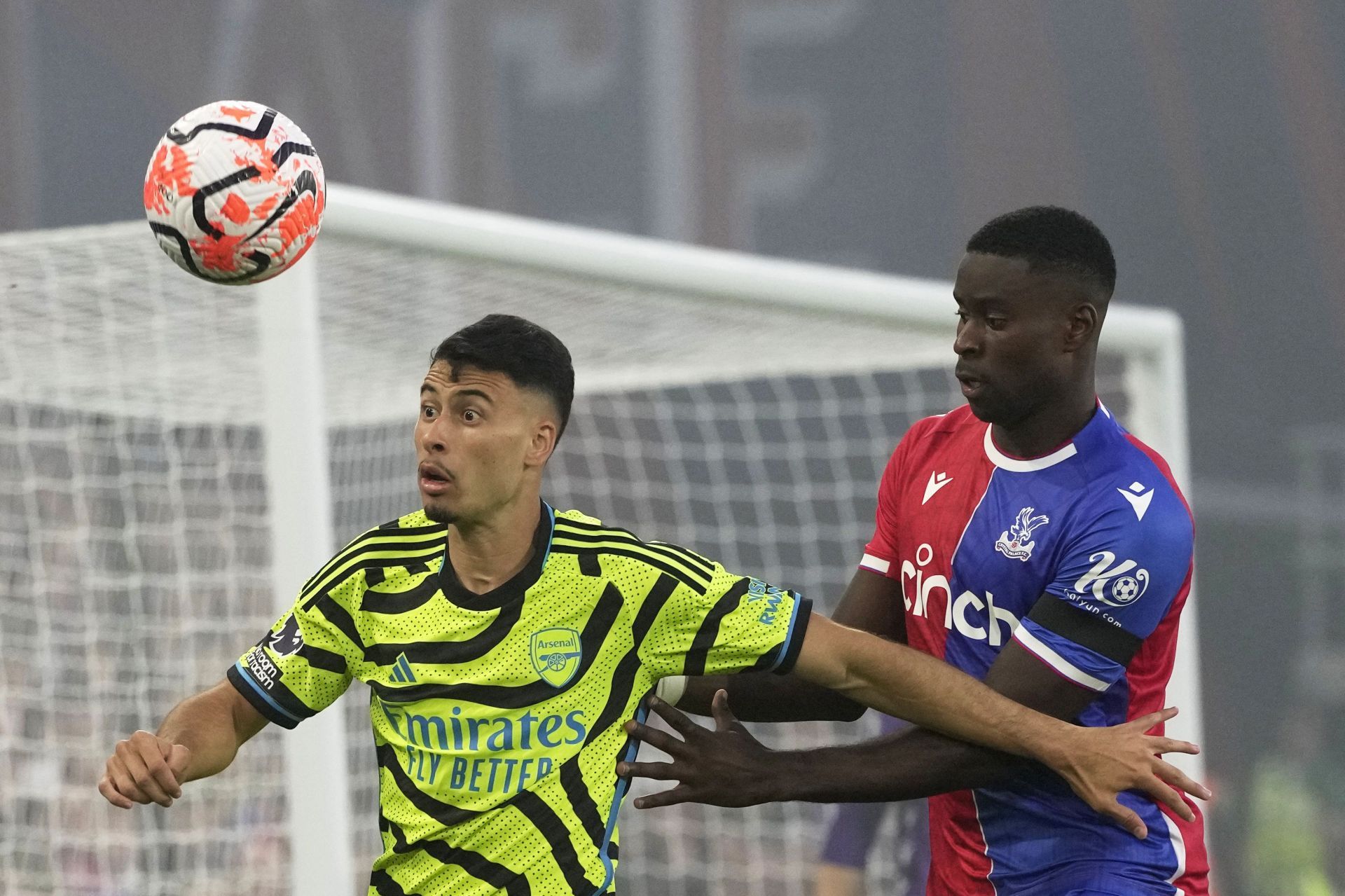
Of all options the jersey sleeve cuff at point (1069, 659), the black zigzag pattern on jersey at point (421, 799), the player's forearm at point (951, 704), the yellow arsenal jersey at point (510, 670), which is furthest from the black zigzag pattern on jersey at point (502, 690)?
the jersey sleeve cuff at point (1069, 659)

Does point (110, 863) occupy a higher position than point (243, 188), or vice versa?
point (243, 188)

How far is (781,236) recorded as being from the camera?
18.8m

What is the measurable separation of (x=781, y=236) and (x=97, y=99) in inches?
322

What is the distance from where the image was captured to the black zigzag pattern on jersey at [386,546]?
2902 millimetres

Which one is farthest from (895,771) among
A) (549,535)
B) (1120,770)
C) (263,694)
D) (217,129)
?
(217,129)

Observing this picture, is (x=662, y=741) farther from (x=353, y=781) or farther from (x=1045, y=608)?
(x=353, y=781)

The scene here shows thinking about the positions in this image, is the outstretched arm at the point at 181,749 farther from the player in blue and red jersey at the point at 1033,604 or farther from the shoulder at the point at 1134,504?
the shoulder at the point at 1134,504

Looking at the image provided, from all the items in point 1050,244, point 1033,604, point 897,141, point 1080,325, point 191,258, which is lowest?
point 1033,604

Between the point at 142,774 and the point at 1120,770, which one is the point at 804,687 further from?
the point at 142,774

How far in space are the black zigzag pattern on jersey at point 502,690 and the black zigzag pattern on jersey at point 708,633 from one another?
161 mm

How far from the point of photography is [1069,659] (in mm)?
2820

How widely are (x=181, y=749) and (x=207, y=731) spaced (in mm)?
150

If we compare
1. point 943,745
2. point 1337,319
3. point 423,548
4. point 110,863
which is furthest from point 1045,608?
point 1337,319

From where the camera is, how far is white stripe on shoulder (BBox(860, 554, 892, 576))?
3229mm
